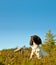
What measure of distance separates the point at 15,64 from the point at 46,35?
18.9 meters

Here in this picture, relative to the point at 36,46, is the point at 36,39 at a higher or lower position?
higher

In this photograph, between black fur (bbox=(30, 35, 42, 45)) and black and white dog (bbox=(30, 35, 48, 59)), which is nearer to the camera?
black and white dog (bbox=(30, 35, 48, 59))

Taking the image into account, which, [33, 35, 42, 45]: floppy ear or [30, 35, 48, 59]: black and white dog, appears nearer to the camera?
[30, 35, 48, 59]: black and white dog

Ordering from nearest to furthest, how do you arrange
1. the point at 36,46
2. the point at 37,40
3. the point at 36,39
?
the point at 36,46
the point at 37,40
the point at 36,39

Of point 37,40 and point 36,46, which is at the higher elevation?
point 37,40

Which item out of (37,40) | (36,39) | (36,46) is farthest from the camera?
(36,39)

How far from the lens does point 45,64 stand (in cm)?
1059

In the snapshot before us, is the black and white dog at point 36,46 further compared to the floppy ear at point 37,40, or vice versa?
the floppy ear at point 37,40

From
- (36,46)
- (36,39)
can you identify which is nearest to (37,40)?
(36,39)

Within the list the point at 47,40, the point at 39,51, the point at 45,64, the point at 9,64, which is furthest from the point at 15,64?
the point at 47,40

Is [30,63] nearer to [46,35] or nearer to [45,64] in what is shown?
[45,64]

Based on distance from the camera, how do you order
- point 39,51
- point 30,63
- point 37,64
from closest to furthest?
point 30,63, point 37,64, point 39,51

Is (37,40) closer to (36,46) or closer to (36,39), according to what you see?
(36,39)

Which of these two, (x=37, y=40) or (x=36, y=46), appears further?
(x=37, y=40)
